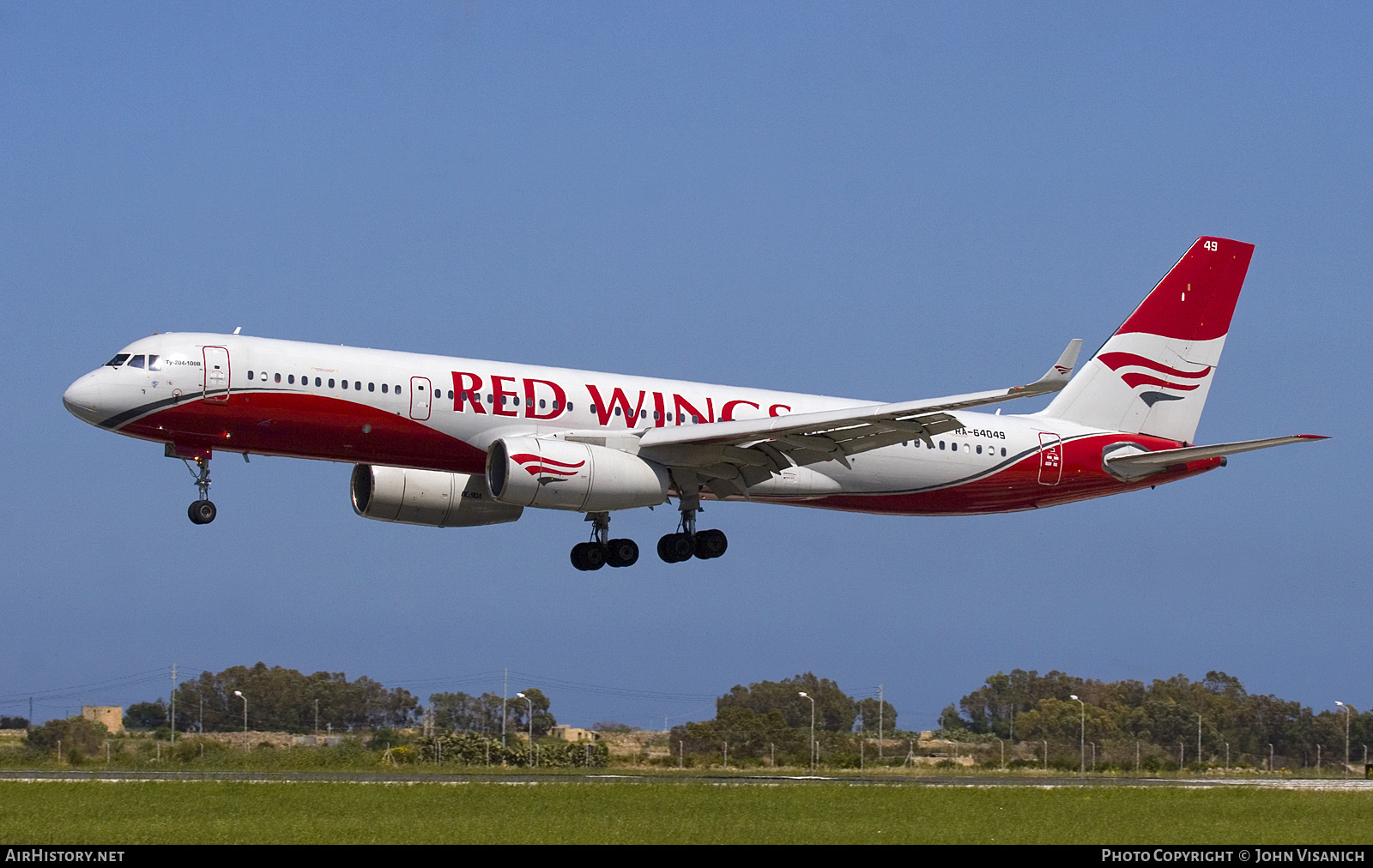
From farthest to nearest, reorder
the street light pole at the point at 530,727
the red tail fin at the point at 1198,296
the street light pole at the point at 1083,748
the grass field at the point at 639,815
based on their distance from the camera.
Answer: the street light pole at the point at 1083,748 < the street light pole at the point at 530,727 < the red tail fin at the point at 1198,296 < the grass field at the point at 639,815

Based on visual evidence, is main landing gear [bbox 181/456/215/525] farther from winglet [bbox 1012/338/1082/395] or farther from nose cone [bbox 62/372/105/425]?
winglet [bbox 1012/338/1082/395]

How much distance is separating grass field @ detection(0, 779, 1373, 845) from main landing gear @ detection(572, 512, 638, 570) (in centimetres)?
850

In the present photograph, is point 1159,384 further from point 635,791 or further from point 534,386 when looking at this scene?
point 635,791

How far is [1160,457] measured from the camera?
43.2 m

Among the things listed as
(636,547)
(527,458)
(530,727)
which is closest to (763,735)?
(530,727)

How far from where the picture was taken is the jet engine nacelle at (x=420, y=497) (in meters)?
41.2

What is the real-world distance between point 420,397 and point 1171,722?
39081 millimetres

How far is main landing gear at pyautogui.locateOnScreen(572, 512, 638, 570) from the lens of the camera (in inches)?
1662

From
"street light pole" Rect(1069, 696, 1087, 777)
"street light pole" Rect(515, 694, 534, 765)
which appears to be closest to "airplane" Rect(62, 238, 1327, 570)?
"street light pole" Rect(515, 694, 534, 765)

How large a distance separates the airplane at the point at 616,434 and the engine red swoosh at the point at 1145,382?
0.04 m

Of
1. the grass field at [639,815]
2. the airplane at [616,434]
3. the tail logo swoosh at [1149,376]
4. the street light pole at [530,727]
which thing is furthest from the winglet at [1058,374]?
the street light pole at [530,727]

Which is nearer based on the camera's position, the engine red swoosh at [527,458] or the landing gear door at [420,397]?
the engine red swoosh at [527,458]

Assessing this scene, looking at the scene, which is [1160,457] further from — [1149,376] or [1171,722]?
[1171,722]

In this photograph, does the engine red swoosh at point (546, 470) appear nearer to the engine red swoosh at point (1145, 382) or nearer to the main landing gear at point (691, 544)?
the main landing gear at point (691, 544)
